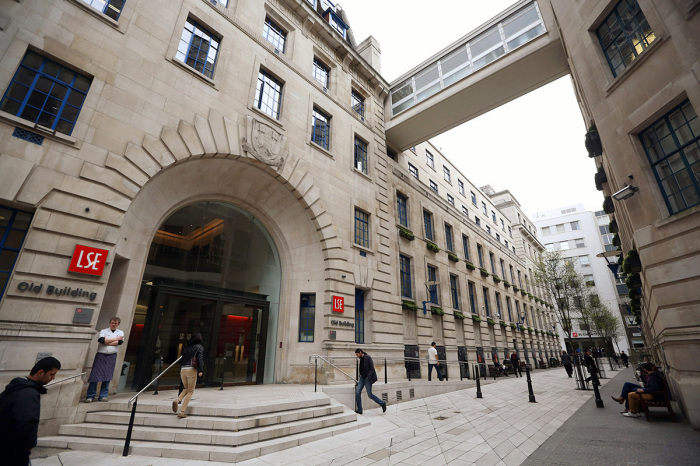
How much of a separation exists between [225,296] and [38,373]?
8.65 metres

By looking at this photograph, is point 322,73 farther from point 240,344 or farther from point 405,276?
point 240,344

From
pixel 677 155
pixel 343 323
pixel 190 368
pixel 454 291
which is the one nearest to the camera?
pixel 190 368

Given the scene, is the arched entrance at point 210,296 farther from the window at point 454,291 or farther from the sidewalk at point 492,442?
the window at point 454,291

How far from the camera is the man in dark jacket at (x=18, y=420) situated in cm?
316

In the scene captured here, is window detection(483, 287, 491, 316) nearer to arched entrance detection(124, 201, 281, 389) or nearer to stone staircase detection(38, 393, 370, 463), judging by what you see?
arched entrance detection(124, 201, 281, 389)

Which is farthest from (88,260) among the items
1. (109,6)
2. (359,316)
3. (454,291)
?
(454,291)

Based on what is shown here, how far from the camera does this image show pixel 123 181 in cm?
848

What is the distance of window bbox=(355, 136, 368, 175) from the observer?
1790 centimetres

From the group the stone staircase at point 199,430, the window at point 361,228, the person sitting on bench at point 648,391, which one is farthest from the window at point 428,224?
the stone staircase at point 199,430

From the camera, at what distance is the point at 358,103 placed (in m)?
19.8

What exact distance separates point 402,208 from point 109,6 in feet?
56.6

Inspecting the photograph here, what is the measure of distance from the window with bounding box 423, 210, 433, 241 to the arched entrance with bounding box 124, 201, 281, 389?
13036 millimetres

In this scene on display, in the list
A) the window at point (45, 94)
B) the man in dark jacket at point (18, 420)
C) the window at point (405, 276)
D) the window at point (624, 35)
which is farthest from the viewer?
the window at point (405, 276)

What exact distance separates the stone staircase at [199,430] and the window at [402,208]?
49.5 feet
